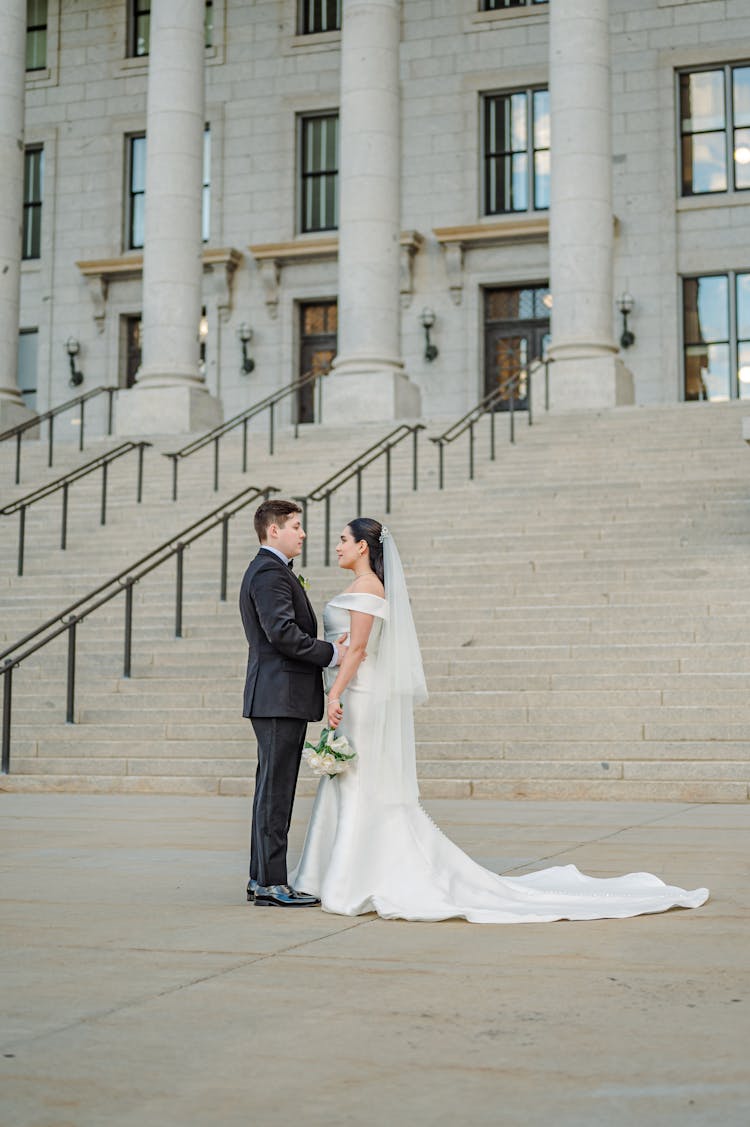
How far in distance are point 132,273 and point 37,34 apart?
679 cm

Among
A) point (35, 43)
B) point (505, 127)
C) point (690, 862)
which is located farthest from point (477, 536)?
point (35, 43)

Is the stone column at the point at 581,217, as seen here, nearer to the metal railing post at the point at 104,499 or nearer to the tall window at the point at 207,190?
the metal railing post at the point at 104,499

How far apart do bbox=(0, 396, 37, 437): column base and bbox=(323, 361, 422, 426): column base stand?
19.6ft

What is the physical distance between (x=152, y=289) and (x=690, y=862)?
2178 cm

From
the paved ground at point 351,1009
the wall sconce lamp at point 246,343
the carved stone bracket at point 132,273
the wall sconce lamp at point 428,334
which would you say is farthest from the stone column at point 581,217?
the paved ground at point 351,1009

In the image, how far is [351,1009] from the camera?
4.89 metres

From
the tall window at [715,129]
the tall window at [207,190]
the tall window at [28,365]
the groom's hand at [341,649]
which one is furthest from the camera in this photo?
the tall window at [28,365]

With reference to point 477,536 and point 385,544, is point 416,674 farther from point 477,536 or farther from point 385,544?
point 477,536

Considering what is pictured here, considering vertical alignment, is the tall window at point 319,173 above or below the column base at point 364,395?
above

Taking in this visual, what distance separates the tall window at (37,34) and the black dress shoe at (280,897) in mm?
33094

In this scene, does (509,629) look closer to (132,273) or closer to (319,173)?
(319,173)

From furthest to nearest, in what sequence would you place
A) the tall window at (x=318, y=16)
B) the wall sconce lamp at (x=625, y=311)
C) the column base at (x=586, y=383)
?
the tall window at (x=318, y=16) → the wall sconce lamp at (x=625, y=311) → the column base at (x=586, y=383)

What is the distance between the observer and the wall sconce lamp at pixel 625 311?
101 ft

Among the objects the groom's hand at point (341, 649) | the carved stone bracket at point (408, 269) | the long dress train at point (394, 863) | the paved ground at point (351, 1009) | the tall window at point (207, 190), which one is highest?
the tall window at point (207, 190)
